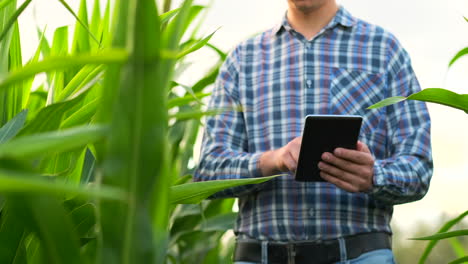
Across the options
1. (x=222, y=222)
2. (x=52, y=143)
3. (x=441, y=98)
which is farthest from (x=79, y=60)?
(x=222, y=222)

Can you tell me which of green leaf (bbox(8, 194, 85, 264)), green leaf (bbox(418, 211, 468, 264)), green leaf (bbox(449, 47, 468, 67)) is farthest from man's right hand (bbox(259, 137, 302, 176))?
green leaf (bbox(8, 194, 85, 264))

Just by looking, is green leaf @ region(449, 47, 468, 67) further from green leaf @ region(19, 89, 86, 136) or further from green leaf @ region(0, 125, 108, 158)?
green leaf @ region(0, 125, 108, 158)

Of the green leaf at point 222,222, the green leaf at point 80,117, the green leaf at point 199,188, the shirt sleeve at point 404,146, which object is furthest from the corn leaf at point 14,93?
the green leaf at point 222,222

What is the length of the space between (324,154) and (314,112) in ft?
0.68

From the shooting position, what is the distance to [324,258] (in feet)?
3.96

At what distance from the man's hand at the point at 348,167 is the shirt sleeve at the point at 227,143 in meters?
0.15

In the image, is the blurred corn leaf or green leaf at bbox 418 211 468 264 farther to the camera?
green leaf at bbox 418 211 468 264

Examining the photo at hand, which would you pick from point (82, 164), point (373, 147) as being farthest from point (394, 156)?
point (82, 164)

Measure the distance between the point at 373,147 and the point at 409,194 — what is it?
0.35 feet

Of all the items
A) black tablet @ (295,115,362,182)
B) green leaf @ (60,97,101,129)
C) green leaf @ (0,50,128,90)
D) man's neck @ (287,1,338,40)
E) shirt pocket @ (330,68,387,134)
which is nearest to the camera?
green leaf @ (0,50,128,90)

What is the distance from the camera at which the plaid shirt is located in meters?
1.26

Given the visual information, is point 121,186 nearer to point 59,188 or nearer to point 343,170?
point 59,188

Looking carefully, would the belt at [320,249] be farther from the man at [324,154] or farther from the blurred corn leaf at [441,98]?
the blurred corn leaf at [441,98]

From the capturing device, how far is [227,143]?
1355 mm
